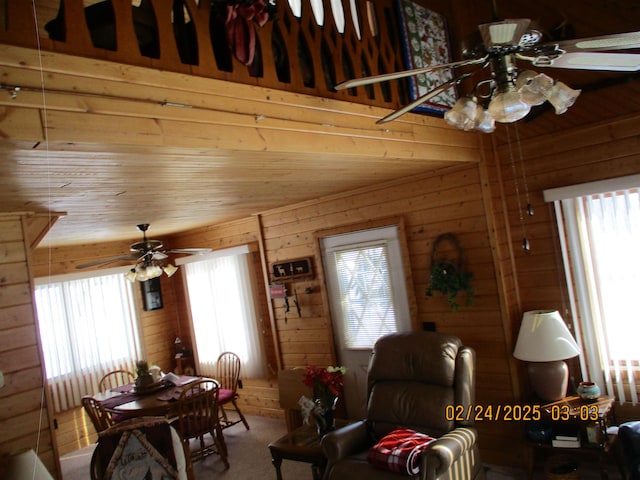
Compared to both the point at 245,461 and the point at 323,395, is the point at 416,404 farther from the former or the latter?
the point at 245,461

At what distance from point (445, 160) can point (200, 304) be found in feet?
14.1

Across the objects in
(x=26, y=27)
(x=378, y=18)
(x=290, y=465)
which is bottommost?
(x=290, y=465)

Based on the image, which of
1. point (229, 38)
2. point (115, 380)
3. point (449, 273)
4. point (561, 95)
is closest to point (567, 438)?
point (449, 273)

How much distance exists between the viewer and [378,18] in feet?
10.5

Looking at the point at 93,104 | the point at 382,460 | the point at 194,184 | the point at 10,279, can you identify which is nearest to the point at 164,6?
the point at 93,104

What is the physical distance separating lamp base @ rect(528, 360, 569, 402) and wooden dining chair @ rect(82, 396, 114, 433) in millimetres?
3782

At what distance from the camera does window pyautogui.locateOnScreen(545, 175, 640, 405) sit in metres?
3.39

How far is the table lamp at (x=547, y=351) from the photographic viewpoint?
3.36 m

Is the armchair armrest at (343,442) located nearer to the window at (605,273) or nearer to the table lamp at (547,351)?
the table lamp at (547,351)

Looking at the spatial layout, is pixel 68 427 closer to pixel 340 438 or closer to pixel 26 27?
pixel 340 438

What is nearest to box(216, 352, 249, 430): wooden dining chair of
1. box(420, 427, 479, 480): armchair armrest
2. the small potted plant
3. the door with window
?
the small potted plant

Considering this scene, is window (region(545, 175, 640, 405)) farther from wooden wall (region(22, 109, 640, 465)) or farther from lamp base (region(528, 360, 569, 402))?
lamp base (region(528, 360, 569, 402))

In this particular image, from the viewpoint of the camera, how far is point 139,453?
123 inches

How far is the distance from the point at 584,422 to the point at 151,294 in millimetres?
5456
